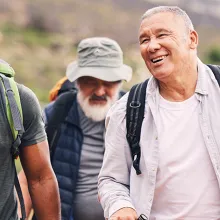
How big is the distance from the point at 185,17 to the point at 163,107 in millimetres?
472

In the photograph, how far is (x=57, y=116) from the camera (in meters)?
4.33

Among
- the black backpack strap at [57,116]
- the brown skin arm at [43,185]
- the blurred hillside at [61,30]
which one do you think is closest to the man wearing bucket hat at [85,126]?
the black backpack strap at [57,116]

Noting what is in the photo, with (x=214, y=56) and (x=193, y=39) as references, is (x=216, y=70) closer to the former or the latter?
(x=193, y=39)

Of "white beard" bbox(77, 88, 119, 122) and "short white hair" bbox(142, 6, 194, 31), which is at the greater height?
"short white hair" bbox(142, 6, 194, 31)

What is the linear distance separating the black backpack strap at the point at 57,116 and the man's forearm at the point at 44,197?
99 cm

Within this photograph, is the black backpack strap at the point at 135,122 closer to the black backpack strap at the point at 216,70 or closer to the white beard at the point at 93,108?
the black backpack strap at the point at 216,70

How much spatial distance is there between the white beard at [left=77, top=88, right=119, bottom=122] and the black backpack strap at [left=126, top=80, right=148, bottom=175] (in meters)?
1.35

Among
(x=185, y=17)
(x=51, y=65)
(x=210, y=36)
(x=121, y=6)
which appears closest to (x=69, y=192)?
(x=185, y=17)

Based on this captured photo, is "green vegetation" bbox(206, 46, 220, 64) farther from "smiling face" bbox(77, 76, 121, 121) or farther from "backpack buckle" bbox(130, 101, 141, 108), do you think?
"backpack buckle" bbox(130, 101, 141, 108)

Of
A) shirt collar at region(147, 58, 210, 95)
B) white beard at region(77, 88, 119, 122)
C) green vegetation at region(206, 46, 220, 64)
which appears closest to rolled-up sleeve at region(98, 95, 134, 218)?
shirt collar at region(147, 58, 210, 95)

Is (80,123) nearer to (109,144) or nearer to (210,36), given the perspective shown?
(109,144)

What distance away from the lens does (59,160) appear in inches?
166

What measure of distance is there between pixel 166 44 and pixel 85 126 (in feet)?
5.39

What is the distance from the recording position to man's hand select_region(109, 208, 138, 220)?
9.37 feet
